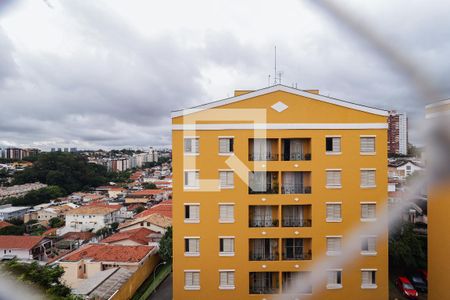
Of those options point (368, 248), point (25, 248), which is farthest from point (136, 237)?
point (368, 248)

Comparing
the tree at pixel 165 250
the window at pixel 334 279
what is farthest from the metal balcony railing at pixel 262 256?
the tree at pixel 165 250

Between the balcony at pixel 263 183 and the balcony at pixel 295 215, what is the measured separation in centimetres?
44

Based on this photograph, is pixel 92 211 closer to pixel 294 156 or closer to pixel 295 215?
pixel 295 215

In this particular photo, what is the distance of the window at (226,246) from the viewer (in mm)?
5523

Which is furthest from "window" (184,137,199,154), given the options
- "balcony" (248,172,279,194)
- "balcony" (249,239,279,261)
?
"balcony" (249,239,279,261)

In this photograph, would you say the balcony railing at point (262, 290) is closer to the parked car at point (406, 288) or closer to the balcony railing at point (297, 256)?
the balcony railing at point (297, 256)

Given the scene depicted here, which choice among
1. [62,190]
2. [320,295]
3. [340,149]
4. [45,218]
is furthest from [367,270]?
[62,190]

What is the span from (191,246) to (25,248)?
8653mm

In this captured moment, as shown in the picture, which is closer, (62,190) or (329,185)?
(329,185)

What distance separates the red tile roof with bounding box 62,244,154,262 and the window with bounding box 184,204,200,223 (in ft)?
10.4

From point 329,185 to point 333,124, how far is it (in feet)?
3.67

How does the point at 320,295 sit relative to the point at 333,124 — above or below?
below

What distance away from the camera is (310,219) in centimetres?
560

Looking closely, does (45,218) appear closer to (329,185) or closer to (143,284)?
(143,284)
